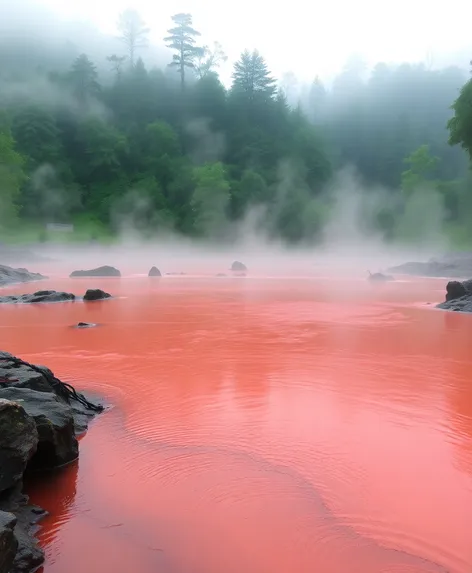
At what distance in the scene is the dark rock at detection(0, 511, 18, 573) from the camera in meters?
2.65

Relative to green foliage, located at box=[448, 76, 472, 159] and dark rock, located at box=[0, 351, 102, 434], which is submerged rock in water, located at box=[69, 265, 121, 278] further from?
dark rock, located at box=[0, 351, 102, 434]

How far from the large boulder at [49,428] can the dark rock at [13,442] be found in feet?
1.23

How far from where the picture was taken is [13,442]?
3.46 meters

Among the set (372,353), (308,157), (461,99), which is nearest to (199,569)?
(372,353)

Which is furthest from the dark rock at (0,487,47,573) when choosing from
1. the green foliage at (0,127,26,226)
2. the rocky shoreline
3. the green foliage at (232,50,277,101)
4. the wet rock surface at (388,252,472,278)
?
the green foliage at (232,50,277,101)

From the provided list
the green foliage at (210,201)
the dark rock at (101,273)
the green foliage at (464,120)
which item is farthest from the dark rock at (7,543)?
the green foliage at (210,201)

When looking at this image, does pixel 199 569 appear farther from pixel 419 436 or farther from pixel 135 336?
pixel 135 336

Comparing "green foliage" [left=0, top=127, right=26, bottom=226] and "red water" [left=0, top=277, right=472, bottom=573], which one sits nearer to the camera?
"red water" [left=0, top=277, right=472, bottom=573]

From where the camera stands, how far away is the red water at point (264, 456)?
318cm

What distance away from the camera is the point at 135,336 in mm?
9969

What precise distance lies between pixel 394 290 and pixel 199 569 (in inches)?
696

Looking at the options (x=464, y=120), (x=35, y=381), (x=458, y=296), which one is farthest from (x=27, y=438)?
(x=464, y=120)

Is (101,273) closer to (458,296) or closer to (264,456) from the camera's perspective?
(458,296)

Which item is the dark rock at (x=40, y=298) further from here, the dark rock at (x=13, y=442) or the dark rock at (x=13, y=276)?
the dark rock at (x=13, y=442)
